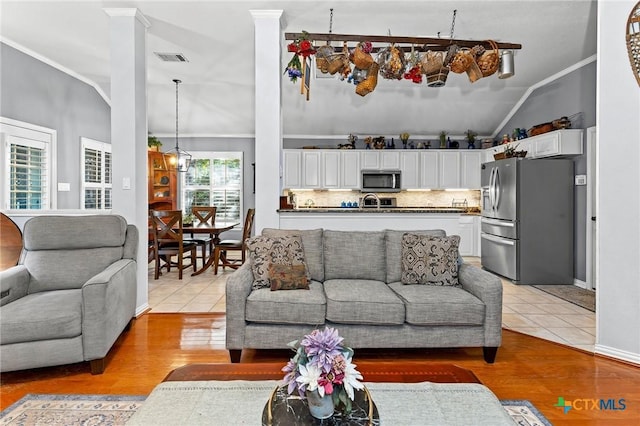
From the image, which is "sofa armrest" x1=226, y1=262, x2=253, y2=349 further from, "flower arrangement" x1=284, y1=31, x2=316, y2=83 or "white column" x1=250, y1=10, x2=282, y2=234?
"flower arrangement" x1=284, y1=31, x2=316, y2=83

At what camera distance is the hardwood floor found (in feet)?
7.41

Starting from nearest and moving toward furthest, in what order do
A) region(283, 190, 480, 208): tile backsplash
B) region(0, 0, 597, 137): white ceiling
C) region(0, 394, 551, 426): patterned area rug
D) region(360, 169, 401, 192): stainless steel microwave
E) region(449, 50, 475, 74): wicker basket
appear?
region(0, 394, 551, 426): patterned area rug
region(449, 50, 475, 74): wicker basket
region(0, 0, 597, 137): white ceiling
region(360, 169, 401, 192): stainless steel microwave
region(283, 190, 480, 208): tile backsplash

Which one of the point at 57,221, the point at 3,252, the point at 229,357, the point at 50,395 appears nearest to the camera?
the point at 50,395

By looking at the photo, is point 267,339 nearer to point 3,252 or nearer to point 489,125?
point 3,252

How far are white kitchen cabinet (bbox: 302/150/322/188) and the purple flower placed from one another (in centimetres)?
647

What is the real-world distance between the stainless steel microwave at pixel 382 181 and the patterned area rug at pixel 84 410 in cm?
561

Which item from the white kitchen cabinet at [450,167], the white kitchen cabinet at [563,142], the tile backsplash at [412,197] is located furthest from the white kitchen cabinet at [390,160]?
the white kitchen cabinet at [563,142]

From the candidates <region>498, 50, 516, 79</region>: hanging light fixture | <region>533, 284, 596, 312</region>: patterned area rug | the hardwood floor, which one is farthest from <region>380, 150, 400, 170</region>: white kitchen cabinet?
the hardwood floor

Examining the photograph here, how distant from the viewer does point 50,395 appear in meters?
2.24

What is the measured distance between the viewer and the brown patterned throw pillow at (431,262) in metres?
3.05

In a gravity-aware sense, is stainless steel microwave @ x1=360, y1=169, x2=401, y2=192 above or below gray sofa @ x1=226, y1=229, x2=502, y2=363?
above

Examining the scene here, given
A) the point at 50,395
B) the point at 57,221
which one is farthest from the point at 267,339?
the point at 57,221

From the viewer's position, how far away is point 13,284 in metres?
2.66

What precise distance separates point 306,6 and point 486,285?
10.0ft
